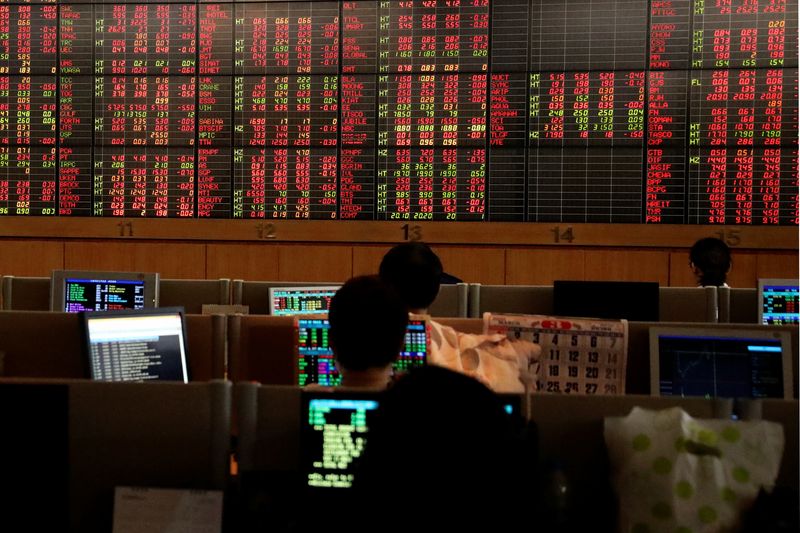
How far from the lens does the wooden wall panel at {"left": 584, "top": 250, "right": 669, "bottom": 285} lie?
238 inches

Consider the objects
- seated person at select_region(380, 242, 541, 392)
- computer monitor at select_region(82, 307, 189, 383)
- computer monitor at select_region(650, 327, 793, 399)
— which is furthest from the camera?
computer monitor at select_region(82, 307, 189, 383)

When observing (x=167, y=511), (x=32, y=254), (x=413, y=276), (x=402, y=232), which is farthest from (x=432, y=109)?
(x=167, y=511)

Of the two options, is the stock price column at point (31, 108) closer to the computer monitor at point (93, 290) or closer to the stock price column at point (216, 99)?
the stock price column at point (216, 99)

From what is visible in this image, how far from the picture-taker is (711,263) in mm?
4652

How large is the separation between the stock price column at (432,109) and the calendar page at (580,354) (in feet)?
10.8

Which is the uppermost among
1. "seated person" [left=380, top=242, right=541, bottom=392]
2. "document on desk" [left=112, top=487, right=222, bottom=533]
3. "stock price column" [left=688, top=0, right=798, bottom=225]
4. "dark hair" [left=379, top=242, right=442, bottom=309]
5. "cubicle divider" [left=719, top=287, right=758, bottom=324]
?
"stock price column" [left=688, top=0, right=798, bottom=225]

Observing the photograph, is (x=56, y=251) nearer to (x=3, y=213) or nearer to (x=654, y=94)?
(x=3, y=213)

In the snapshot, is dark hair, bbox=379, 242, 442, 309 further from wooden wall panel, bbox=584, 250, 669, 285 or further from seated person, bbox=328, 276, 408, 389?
wooden wall panel, bbox=584, 250, 669, 285

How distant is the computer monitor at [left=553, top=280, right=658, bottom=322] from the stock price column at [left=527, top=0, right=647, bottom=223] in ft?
7.95

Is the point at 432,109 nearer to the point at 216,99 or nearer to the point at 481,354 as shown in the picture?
the point at 216,99

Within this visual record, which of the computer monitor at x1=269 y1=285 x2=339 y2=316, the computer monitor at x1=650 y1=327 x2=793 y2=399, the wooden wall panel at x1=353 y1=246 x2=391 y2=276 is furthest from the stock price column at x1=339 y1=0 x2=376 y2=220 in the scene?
the computer monitor at x1=650 y1=327 x2=793 y2=399

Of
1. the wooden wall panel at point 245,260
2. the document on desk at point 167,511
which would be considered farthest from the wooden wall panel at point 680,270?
the document on desk at point 167,511

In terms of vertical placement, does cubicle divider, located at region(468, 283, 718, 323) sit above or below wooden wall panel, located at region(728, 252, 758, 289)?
below

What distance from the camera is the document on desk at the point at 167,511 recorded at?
5.75ft
